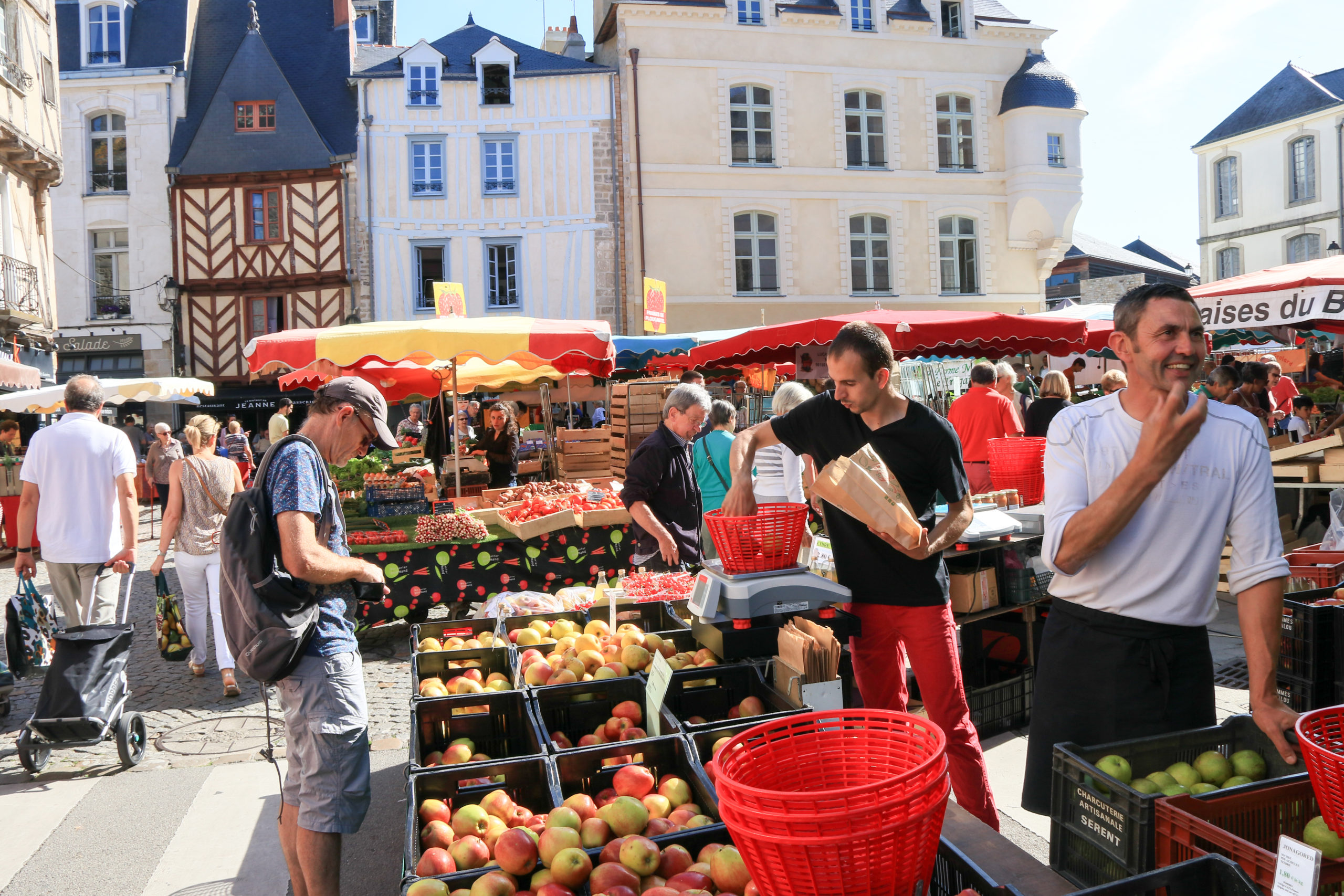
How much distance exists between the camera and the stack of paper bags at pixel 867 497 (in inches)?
110

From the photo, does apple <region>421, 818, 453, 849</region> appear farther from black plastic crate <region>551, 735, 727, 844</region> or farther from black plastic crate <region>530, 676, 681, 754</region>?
black plastic crate <region>530, 676, 681, 754</region>

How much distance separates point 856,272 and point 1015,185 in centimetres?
463

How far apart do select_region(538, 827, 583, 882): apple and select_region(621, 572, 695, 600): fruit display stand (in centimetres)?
208

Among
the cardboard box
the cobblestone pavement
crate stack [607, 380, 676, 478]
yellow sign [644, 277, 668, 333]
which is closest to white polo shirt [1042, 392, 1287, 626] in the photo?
the cardboard box

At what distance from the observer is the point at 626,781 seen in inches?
101

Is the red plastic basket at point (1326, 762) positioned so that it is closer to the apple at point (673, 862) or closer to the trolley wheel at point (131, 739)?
the apple at point (673, 862)

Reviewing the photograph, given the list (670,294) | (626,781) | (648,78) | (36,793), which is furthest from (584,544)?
(648,78)

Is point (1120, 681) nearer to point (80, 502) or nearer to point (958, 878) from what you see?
point (958, 878)

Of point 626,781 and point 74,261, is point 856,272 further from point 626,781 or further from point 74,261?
point 626,781

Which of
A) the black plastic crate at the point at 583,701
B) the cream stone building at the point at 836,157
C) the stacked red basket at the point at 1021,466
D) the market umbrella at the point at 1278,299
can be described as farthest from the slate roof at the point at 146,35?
the black plastic crate at the point at 583,701

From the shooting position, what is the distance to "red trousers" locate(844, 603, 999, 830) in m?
3.21

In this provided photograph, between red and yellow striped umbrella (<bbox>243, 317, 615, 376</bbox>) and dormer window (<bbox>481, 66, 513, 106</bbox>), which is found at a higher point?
dormer window (<bbox>481, 66, 513, 106</bbox>)

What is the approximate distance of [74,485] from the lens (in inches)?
222

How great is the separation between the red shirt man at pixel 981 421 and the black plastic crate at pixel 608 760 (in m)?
6.02
